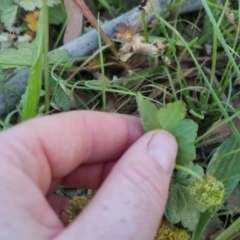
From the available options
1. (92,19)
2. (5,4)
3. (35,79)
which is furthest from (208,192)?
(5,4)

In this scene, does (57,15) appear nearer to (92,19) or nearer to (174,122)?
(92,19)

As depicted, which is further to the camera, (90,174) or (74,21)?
(74,21)

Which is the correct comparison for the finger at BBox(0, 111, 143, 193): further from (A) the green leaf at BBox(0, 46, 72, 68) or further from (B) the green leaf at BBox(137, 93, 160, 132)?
(A) the green leaf at BBox(0, 46, 72, 68)

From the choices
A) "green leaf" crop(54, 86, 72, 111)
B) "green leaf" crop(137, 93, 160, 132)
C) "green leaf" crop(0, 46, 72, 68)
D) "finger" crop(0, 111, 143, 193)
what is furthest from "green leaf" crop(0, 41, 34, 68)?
"green leaf" crop(137, 93, 160, 132)

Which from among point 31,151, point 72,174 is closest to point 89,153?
point 72,174

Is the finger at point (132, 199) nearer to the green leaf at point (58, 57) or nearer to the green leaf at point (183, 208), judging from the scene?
the green leaf at point (183, 208)

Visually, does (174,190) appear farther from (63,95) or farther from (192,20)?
(192,20)
